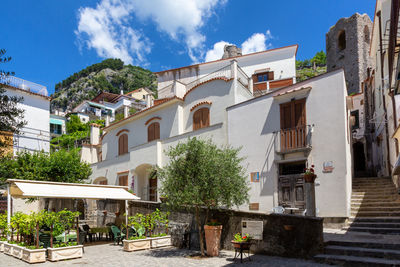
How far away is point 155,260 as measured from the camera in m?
10.3

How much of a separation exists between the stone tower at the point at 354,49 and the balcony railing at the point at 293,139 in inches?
1070

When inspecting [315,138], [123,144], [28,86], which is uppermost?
[28,86]

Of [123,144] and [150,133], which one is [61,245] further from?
[123,144]

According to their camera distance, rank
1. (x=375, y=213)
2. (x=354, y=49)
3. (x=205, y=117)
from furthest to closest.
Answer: (x=354, y=49) → (x=205, y=117) → (x=375, y=213)

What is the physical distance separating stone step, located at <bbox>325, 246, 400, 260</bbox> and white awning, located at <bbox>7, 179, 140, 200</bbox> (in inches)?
340

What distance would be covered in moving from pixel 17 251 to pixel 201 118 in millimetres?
12316

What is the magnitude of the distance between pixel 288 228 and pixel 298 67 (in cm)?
6781

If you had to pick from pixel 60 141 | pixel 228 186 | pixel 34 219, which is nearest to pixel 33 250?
pixel 34 219

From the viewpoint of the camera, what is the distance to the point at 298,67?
238 ft

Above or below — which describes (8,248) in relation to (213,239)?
below

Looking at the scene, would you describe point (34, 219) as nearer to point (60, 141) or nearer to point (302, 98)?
point (302, 98)

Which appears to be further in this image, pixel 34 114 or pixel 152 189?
pixel 34 114

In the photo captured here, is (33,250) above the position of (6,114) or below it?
below

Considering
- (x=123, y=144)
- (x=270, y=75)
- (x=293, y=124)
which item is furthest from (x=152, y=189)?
(x=270, y=75)
